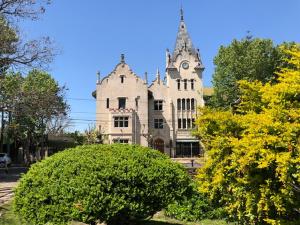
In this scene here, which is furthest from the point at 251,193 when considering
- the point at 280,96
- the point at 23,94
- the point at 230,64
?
the point at 230,64

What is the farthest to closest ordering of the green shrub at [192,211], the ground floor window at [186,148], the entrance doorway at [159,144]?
the entrance doorway at [159,144] → the ground floor window at [186,148] → the green shrub at [192,211]

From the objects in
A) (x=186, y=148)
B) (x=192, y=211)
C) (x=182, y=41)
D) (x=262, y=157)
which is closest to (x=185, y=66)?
(x=182, y=41)

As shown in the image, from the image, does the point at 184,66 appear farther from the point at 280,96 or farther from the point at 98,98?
the point at 280,96

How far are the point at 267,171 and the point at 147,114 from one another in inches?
1970

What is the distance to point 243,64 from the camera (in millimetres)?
48344

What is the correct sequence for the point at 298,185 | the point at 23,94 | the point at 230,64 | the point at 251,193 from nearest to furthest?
the point at 298,185 → the point at 251,193 → the point at 23,94 → the point at 230,64

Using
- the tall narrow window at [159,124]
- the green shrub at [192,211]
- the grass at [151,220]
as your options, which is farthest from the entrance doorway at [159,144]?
the green shrub at [192,211]

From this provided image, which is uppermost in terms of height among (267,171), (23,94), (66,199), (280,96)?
(23,94)

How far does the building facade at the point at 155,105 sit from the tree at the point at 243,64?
8.52 m

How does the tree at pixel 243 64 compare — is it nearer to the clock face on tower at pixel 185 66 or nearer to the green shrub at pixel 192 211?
the clock face on tower at pixel 185 66

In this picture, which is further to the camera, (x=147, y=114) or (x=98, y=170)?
(x=147, y=114)

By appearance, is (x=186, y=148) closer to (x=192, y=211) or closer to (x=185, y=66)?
(x=185, y=66)

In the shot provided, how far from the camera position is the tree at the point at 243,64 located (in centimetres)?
4781

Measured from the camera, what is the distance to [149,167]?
27.0 ft
